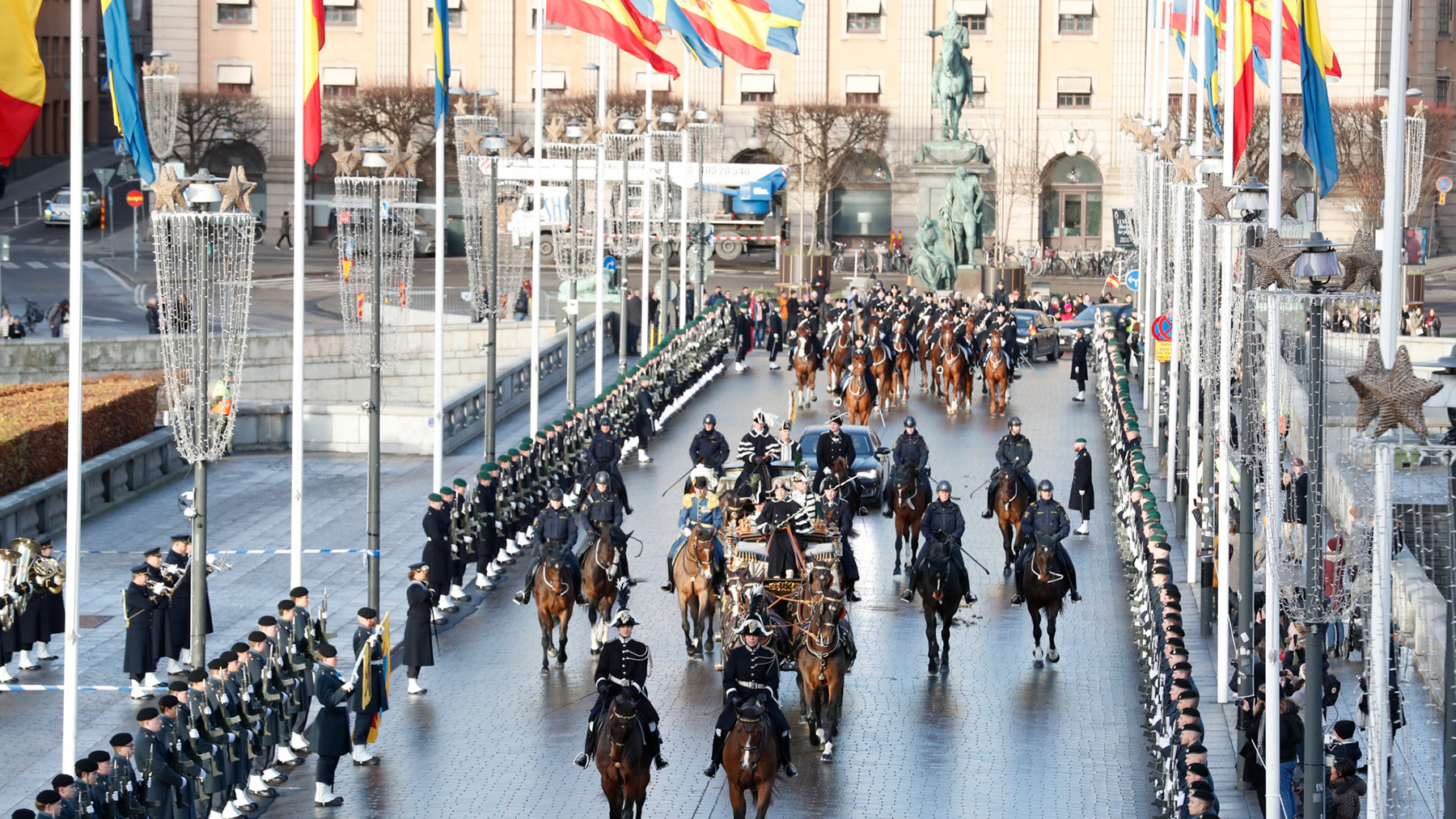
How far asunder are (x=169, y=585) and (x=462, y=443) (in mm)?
16307

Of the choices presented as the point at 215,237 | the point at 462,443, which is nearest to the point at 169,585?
the point at 215,237

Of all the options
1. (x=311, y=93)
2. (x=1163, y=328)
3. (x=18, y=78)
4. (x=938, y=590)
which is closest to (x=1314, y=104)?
(x=938, y=590)

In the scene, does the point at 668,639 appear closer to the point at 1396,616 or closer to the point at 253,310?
the point at 1396,616

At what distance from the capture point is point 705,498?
78.3 feet

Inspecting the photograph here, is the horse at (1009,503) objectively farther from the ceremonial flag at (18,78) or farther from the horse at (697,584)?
the ceremonial flag at (18,78)

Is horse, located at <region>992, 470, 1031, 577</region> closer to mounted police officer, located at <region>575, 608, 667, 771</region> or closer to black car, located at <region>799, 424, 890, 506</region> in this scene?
black car, located at <region>799, 424, 890, 506</region>

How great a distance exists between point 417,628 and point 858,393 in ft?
49.6

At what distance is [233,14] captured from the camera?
3324 inches

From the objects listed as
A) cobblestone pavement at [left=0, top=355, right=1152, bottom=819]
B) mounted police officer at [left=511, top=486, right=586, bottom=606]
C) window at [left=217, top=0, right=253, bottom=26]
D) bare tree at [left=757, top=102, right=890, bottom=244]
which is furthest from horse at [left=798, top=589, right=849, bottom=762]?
window at [left=217, top=0, right=253, bottom=26]

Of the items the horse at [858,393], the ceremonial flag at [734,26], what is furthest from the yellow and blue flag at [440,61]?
the ceremonial flag at [734,26]

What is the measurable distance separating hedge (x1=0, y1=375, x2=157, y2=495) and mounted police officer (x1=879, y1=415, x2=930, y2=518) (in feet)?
36.5

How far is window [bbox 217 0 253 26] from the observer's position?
84312 millimetres

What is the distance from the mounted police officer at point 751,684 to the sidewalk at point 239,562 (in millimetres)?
5171

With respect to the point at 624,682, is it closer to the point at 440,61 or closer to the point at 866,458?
the point at 440,61
